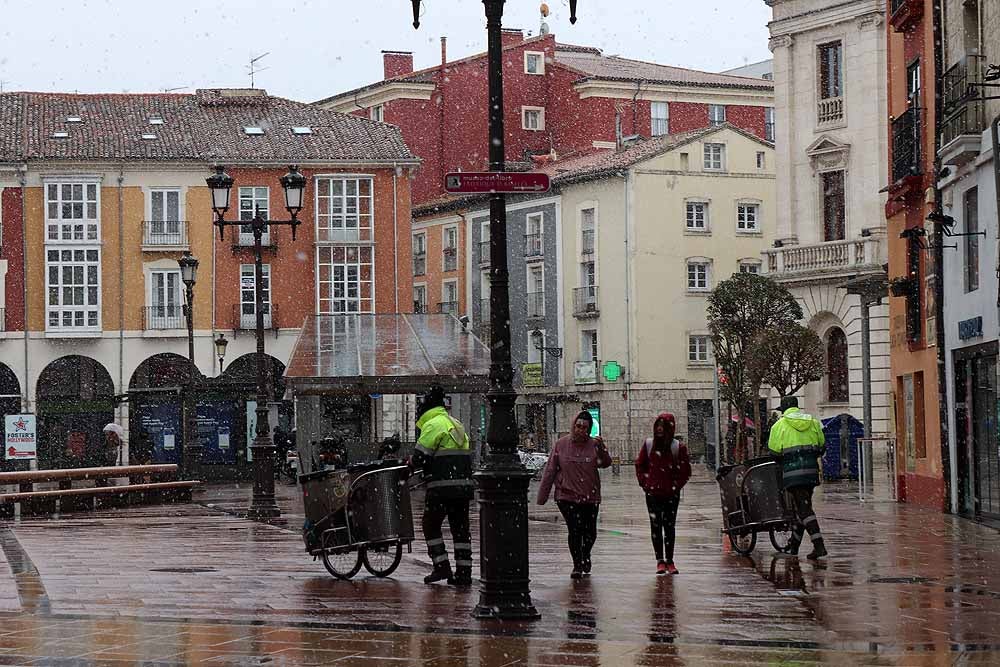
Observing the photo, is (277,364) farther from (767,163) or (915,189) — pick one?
(915,189)

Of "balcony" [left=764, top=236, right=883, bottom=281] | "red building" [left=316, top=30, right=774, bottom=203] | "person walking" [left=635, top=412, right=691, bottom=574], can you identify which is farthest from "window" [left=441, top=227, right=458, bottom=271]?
"person walking" [left=635, top=412, right=691, bottom=574]

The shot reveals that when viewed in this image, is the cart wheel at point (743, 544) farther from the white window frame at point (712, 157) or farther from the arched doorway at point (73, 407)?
the white window frame at point (712, 157)

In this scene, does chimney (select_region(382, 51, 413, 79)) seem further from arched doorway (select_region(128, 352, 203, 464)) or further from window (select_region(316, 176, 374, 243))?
arched doorway (select_region(128, 352, 203, 464))

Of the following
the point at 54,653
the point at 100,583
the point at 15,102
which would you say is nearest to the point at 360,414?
the point at 15,102

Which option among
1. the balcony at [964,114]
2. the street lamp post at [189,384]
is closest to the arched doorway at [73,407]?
the street lamp post at [189,384]

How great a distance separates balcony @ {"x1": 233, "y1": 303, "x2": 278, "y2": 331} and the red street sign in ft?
152

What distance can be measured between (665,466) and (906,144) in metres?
13.4

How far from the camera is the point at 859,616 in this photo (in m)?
11.9

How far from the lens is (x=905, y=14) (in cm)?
2733

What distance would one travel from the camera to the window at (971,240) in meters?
23.7

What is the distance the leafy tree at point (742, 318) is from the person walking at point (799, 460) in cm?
2668

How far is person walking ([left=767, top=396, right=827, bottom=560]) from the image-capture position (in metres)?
17.2

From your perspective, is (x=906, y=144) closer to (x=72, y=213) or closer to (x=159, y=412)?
(x=159, y=412)

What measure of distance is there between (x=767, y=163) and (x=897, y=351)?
117ft
